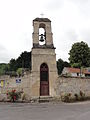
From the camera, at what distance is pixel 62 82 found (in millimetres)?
17422

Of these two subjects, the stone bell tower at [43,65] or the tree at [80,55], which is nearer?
the stone bell tower at [43,65]

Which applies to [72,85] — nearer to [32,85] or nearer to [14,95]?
[32,85]

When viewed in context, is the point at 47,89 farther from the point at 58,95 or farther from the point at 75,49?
the point at 75,49

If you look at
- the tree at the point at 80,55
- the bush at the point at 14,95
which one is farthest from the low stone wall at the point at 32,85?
the tree at the point at 80,55

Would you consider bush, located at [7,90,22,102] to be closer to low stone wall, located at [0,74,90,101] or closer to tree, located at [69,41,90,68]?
low stone wall, located at [0,74,90,101]

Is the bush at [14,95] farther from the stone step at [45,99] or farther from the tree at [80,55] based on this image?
the tree at [80,55]

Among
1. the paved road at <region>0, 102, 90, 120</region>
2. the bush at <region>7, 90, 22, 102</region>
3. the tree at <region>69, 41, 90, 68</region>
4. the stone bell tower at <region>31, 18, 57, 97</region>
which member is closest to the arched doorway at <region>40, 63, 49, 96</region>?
the stone bell tower at <region>31, 18, 57, 97</region>

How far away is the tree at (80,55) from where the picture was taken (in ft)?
126

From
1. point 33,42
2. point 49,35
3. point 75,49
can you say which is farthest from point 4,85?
point 75,49

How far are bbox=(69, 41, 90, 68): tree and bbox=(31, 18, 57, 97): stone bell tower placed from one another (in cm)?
2123

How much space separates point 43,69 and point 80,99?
4.69m

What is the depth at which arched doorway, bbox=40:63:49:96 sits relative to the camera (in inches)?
672

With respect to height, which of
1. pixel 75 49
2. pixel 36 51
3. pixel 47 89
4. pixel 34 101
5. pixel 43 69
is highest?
pixel 75 49

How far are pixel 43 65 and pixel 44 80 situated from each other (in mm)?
1482
